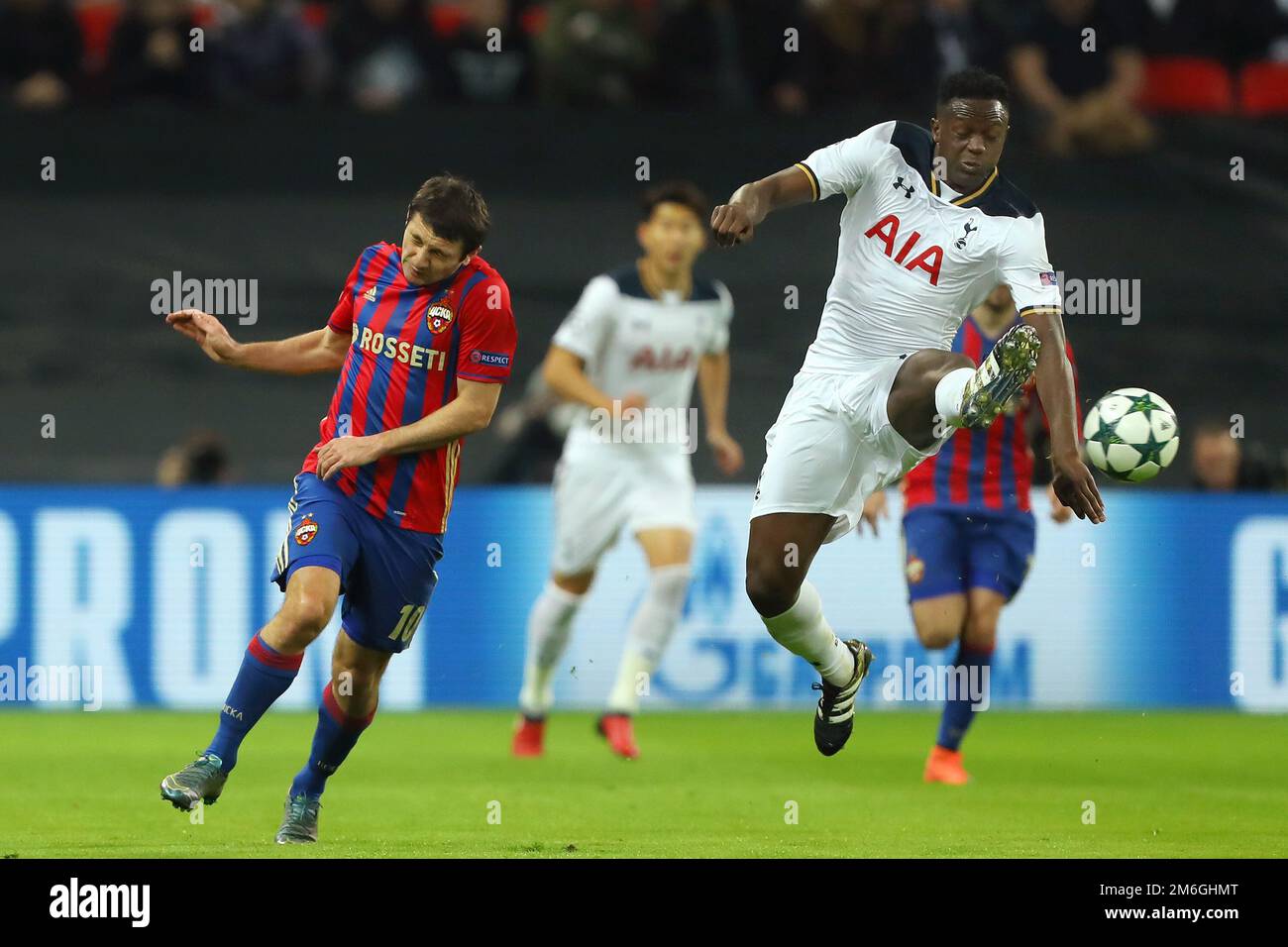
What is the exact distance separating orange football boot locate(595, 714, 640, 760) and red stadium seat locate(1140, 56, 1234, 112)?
7764 mm

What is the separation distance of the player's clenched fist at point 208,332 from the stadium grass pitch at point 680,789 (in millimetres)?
1629

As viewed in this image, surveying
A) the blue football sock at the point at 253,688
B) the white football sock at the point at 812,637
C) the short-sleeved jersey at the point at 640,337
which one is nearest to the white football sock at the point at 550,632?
the short-sleeved jersey at the point at 640,337

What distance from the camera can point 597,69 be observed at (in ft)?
47.9

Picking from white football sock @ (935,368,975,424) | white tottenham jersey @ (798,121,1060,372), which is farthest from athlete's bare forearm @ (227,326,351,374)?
white football sock @ (935,368,975,424)

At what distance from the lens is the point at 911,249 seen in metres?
7.07

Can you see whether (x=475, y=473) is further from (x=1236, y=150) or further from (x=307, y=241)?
(x=1236, y=150)

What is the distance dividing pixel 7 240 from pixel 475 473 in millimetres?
3631

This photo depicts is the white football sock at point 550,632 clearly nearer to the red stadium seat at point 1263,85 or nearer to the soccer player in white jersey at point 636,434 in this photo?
the soccer player in white jersey at point 636,434

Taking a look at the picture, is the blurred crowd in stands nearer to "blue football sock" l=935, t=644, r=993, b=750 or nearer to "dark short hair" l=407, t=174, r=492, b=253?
"blue football sock" l=935, t=644, r=993, b=750

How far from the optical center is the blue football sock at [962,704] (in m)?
8.95

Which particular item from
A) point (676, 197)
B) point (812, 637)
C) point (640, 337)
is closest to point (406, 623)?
point (812, 637)

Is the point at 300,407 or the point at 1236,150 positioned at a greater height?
the point at 1236,150

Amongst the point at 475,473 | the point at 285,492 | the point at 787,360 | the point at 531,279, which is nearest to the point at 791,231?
the point at 787,360

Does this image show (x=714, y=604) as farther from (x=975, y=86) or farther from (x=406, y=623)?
(x=975, y=86)
